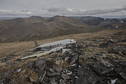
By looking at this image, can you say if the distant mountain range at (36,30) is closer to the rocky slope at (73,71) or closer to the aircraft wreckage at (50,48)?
the aircraft wreckage at (50,48)

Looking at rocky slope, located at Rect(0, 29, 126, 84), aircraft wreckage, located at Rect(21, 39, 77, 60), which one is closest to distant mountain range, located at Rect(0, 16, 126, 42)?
aircraft wreckage, located at Rect(21, 39, 77, 60)

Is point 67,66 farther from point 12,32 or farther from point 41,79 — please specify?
point 12,32

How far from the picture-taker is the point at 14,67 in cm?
1362

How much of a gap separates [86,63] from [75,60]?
1.40 meters

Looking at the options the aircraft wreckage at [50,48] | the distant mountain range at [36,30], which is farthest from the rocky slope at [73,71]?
the distant mountain range at [36,30]

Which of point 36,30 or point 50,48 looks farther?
point 36,30

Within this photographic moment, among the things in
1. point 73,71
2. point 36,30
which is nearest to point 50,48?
point 73,71

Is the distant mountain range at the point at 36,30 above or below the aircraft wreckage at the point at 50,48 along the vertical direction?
below

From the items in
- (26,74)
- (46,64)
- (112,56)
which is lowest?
(26,74)

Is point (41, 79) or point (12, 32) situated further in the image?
point (12, 32)

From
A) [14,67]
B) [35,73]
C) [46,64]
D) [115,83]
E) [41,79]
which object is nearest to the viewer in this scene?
[115,83]

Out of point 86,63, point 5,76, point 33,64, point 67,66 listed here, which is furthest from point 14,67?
point 86,63

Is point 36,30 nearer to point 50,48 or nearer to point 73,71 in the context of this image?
point 50,48

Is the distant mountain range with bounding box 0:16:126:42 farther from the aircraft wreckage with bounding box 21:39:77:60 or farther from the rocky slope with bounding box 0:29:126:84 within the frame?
the rocky slope with bounding box 0:29:126:84
